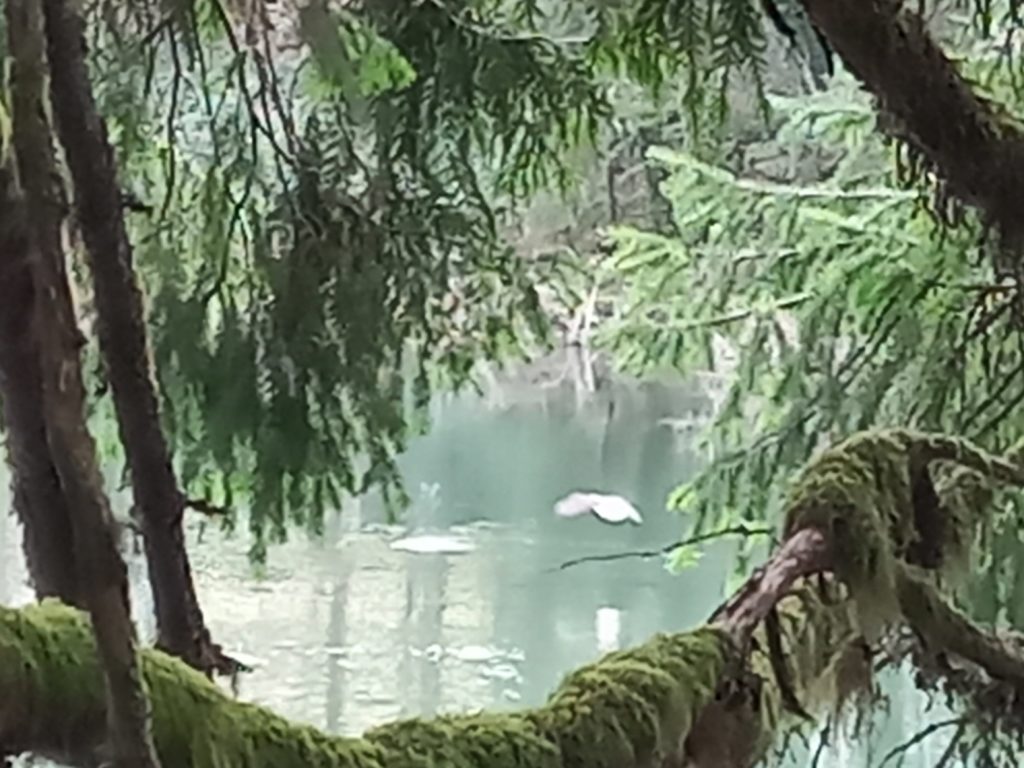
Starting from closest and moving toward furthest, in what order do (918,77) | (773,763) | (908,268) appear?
(918,77)
(773,763)
(908,268)

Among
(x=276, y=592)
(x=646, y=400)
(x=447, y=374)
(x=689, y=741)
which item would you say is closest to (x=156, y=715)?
(x=689, y=741)

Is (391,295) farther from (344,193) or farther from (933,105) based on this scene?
(933,105)

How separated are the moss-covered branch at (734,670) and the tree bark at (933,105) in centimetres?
22

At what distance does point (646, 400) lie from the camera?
8578 mm

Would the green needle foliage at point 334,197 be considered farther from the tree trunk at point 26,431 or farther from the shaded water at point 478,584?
the shaded water at point 478,584

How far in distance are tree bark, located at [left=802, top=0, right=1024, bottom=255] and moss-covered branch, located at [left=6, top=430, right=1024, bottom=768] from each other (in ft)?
0.74

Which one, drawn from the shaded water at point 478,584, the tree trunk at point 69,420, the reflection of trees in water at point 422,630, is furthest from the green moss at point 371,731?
the reflection of trees in water at point 422,630

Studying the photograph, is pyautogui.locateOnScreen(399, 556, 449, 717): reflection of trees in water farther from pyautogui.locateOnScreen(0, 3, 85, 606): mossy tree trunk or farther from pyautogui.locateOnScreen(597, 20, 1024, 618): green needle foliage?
pyautogui.locateOnScreen(0, 3, 85, 606): mossy tree trunk

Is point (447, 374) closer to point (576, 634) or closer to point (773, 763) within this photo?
point (773, 763)

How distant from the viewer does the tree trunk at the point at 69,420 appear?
56 centimetres

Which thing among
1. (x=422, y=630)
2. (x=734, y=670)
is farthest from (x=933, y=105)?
(x=422, y=630)

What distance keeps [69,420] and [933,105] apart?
42.0 inches

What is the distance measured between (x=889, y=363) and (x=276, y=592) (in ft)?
13.2

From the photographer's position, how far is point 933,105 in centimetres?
148
